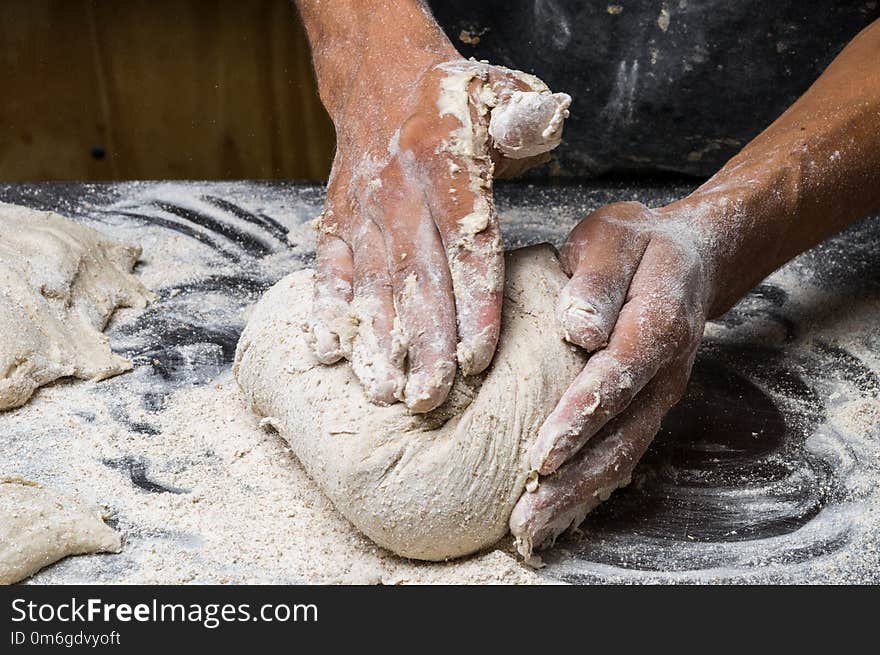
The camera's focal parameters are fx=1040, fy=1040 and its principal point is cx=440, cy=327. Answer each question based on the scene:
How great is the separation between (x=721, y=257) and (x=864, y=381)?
429 millimetres

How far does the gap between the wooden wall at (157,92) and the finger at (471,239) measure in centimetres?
170

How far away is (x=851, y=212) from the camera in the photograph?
1.81 m

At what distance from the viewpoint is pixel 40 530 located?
1.36m

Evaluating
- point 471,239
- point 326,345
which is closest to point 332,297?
point 326,345

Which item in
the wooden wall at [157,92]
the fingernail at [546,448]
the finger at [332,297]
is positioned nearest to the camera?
the fingernail at [546,448]

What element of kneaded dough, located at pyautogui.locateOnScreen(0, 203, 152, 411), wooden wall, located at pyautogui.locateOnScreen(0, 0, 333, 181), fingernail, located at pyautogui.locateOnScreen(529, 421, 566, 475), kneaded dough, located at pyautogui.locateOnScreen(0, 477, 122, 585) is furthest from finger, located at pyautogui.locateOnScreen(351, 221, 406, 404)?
wooden wall, located at pyautogui.locateOnScreen(0, 0, 333, 181)

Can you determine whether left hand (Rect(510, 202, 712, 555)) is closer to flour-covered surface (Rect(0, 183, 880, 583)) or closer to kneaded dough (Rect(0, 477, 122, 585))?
flour-covered surface (Rect(0, 183, 880, 583))

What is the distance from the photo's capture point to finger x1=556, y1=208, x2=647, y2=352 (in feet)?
4.61

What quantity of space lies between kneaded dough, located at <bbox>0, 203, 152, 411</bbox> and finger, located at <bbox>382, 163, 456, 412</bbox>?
2.08 feet

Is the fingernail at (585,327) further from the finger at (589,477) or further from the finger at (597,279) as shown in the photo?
the finger at (589,477)

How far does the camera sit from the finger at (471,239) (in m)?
1.39

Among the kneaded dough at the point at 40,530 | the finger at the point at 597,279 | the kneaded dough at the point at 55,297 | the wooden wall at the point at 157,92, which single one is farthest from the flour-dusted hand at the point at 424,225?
the wooden wall at the point at 157,92

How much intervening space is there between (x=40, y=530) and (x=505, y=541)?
24.2 inches

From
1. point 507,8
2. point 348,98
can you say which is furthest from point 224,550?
point 507,8
